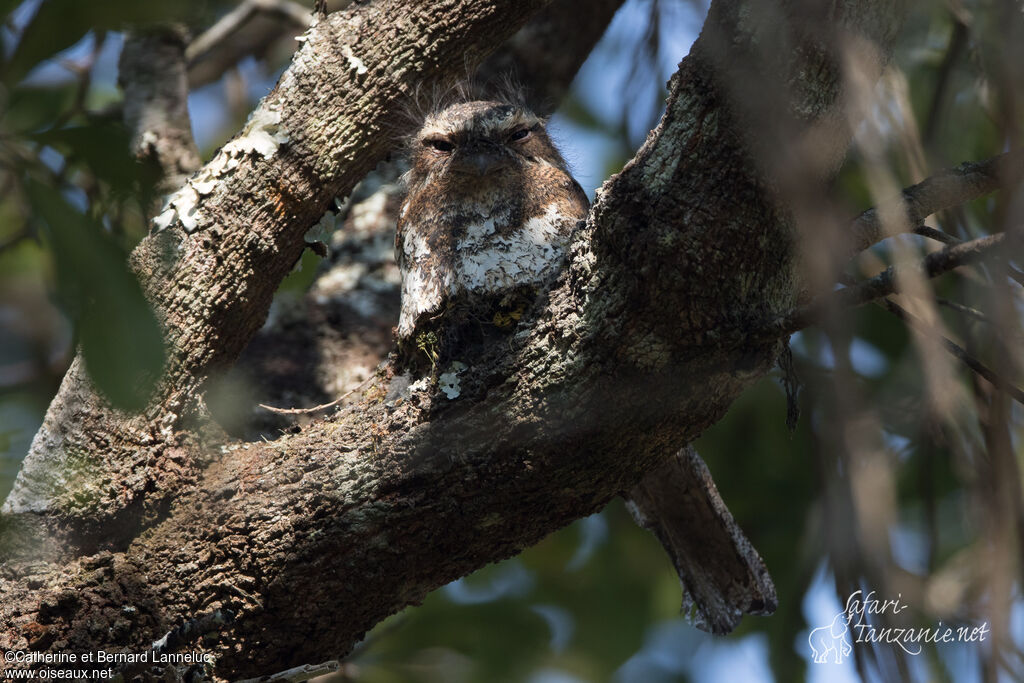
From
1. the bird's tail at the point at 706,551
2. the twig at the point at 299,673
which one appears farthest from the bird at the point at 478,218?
the twig at the point at 299,673

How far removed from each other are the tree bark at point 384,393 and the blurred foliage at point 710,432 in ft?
0.66

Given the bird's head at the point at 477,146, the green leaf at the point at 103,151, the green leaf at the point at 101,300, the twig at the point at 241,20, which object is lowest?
the green leaf at the point at 101,300

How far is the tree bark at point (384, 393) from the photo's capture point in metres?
1.81

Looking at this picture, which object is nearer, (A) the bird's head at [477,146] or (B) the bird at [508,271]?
(B) the bird at [508,271]

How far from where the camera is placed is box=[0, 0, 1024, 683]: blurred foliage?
1073 mm

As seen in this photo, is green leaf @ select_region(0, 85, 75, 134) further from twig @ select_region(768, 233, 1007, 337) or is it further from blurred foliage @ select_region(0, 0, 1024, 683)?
twig @ select_region(768, 233, 1007, 337)

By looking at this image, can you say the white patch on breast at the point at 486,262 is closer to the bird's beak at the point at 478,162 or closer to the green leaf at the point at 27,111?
the bird's beak at the point at 478,162

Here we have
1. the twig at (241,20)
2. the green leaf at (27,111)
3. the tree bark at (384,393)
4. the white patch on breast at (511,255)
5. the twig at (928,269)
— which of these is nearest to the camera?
the green leaf at (27,111)

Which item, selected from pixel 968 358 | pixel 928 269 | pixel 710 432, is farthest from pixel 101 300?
pixel 710 432

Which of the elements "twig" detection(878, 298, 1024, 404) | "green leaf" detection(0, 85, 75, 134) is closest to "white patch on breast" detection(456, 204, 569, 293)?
"twig" detection(878, 298, 1024, 404)

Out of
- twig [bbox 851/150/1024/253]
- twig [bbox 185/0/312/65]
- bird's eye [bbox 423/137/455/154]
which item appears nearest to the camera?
twig [bbox 851/150/1024/253]

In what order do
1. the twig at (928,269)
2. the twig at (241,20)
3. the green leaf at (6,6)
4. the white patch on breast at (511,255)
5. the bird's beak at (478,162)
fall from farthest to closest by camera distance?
the twig at (241,20), the bird's beak at (478,162), the white patch on breast at (511,255), the twig at (928,269), the green leaf at (6,6)

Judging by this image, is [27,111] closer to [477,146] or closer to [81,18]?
[81,18]

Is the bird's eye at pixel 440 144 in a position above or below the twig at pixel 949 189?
above
